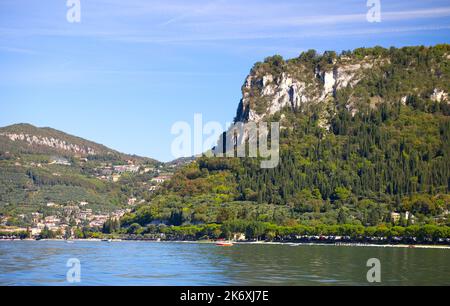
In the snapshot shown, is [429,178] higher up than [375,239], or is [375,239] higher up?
[429,178]

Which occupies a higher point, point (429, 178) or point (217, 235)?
point (429, 178)

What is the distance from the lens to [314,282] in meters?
61.2

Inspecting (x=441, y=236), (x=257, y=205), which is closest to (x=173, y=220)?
(x=257, y=205)
